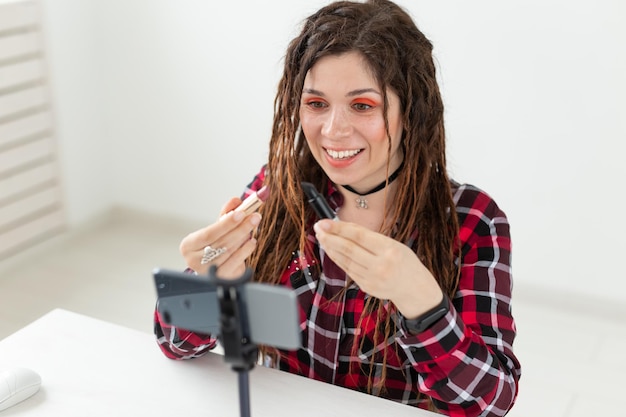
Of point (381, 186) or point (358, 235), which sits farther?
point (381, 186)

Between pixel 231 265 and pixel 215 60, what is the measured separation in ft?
7.09

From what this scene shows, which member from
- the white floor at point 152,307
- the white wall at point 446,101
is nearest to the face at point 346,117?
the white floor at point 152,307

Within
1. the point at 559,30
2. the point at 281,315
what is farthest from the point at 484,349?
the point at 559,30

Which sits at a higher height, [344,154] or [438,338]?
[344,154]

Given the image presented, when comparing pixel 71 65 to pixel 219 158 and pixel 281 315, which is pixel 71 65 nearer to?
pixel 219 158

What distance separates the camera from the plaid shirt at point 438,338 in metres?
1.17

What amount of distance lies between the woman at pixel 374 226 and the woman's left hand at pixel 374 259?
0.13m

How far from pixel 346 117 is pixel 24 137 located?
212 cm

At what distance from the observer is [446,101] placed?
2.88 m

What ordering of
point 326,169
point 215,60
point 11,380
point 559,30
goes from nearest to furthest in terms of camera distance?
point 11,380, point 326,169, point 559,30, point 215,60

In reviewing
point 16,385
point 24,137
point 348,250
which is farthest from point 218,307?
point 24,137

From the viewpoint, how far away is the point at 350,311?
137 cm

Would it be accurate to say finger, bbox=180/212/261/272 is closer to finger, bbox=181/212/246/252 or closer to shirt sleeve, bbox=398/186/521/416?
finger, bbox=181/212/246/252

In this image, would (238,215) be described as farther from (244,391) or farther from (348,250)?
(244,391)
